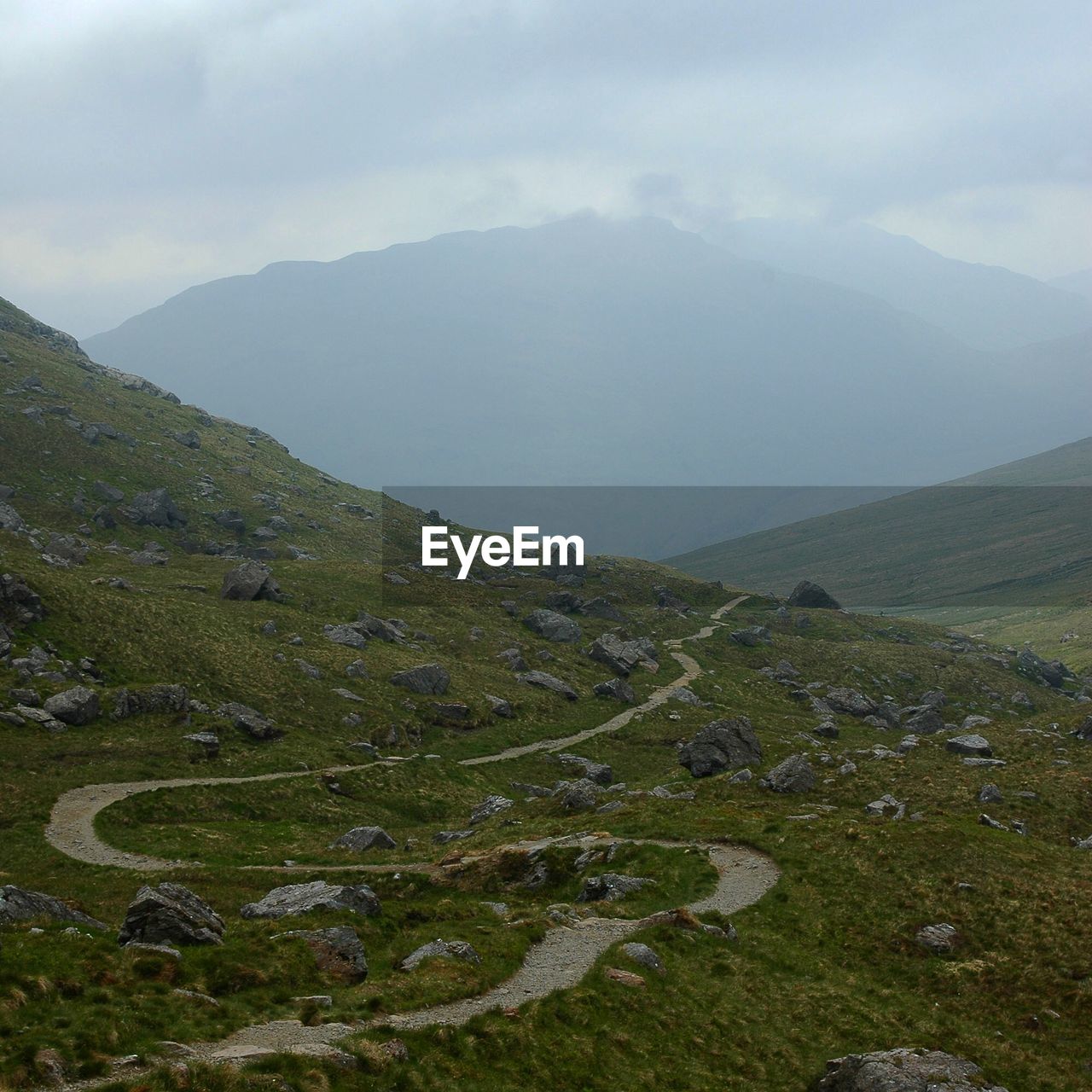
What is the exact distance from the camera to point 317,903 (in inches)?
1400

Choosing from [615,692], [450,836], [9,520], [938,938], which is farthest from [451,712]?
[9,520]

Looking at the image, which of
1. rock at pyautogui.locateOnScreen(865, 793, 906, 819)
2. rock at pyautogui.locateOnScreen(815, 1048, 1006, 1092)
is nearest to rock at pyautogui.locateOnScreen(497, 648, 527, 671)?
rock at pyautogui.locateOnScreen(865, 793, 906, 819)

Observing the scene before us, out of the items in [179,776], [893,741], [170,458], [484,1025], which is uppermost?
[170,458]

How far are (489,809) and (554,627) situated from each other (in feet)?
227

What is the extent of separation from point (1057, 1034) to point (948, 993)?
3806 mm

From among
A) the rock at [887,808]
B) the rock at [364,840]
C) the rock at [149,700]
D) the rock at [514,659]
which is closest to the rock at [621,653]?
the rock at [514,659]

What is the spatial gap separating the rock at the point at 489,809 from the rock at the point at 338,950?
31507 millimetres

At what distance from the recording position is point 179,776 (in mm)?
63062

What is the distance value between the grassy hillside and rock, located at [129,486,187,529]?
44.8 ft

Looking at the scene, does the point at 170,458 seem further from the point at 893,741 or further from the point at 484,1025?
the point at 484,1025

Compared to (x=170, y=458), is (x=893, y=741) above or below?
below

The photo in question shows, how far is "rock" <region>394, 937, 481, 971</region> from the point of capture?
30375 mm

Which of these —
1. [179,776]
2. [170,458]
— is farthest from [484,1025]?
[170,458]

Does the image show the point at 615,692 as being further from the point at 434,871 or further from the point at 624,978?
the point at 624,978
